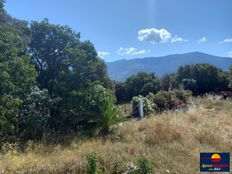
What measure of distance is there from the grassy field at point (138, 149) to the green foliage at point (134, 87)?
2572 cm

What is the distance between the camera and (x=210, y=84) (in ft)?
107

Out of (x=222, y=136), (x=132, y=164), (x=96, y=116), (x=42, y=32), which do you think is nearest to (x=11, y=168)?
(x=132, y=164)

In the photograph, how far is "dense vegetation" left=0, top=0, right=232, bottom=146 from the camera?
7922 millimetres

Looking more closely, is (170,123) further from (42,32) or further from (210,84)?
(210,84)

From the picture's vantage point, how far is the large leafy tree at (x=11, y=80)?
284 inches

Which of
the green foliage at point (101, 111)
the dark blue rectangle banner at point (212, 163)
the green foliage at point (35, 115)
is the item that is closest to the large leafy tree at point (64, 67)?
the green foliage at point (101, 111)

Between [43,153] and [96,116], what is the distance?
2543 mm

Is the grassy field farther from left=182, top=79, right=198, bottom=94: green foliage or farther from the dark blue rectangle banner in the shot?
left=182, top=79, right=198, bottom=94: green foliage

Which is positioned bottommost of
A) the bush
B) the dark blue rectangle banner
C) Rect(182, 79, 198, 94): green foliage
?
the dark blue rectangle banner

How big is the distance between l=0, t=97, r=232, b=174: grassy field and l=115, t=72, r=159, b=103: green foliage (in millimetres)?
25723

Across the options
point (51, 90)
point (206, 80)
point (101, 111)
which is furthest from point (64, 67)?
Result: point (206, 80)

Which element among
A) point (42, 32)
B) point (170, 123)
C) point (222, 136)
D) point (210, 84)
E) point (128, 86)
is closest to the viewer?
point (222, 136)

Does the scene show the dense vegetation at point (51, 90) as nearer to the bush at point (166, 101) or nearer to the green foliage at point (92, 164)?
the bush at point (166, 101)

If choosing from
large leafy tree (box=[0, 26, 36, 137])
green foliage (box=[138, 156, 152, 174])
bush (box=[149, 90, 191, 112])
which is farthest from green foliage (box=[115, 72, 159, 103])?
green foliage (box=[138, 156, 152, 174])
